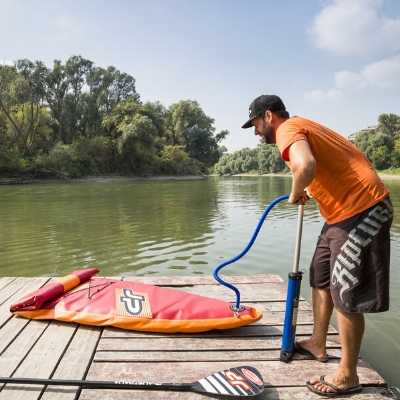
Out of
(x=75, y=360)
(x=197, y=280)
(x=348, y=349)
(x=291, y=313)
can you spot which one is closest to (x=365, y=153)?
(x=197, y=280)

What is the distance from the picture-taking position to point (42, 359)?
3.33 meters

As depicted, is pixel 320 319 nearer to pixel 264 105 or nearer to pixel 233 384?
pixel 233 384

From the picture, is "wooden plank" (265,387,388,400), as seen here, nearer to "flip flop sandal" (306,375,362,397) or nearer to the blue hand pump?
"flip flop sandal" (306,375,362,397)

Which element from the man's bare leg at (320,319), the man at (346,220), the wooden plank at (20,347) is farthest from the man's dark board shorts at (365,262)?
the wooden plank at (20,347)

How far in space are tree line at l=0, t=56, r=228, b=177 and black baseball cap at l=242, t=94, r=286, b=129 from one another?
4993 centimetres

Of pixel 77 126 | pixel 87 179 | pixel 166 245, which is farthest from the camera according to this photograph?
pixel 77 126

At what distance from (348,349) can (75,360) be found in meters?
2.15

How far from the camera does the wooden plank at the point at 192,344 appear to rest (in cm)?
357

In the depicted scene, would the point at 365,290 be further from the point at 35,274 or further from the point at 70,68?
the point at 70,68

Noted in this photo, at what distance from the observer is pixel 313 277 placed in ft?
10.7

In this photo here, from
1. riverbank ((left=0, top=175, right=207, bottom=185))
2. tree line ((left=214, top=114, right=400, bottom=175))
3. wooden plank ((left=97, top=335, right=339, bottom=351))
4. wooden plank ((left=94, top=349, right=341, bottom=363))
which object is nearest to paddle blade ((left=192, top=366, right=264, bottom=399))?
wooden plank ((left=94, top=349, right=341, bottom=363))

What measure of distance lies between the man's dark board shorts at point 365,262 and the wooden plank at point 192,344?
110 centimetres

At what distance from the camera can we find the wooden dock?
2902 mm

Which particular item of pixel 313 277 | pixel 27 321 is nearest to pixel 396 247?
pixel 313 277
